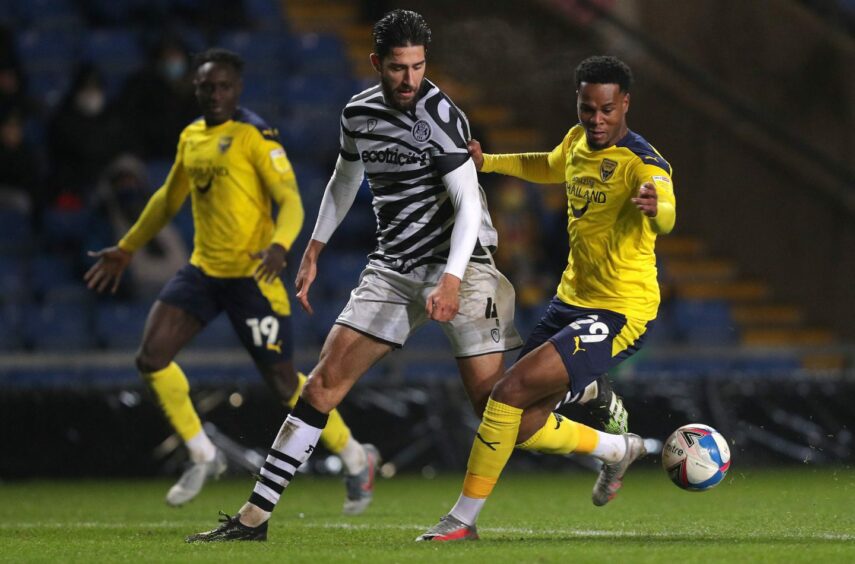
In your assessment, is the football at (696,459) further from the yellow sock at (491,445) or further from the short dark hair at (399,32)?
the short dark hair at (399,32)

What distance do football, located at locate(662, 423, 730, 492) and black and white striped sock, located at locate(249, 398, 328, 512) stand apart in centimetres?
174

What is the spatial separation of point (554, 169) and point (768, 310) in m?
8.62

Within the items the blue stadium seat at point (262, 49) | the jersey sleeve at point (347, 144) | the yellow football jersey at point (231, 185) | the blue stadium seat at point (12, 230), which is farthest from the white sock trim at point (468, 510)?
the blue stadium seat at point (262, 49)

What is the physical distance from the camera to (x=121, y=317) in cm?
1276

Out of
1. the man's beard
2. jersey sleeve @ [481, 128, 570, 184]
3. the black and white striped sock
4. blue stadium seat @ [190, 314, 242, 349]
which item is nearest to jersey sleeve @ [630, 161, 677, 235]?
jersey sleeve @ [481, 128, 570, 184]

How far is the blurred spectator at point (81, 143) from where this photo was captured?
43.5ft

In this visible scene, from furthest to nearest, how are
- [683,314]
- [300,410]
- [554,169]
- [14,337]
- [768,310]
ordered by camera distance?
[768,310] < [683,314] < [14,337] < [554,169] < [300,410]

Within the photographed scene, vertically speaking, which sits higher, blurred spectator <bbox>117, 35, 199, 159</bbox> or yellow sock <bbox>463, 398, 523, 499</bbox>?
yellow sock <bbox>463, 398, 523, 499</bbox>

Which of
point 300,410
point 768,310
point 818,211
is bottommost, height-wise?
point 768,310

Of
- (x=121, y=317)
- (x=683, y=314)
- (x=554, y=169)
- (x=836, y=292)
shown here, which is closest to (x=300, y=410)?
(x=554, y=169)

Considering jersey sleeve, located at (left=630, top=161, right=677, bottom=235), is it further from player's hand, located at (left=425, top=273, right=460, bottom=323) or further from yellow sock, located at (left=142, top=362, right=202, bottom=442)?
yellow sock, located at (left=142, top=362, right=202, bottom=442)

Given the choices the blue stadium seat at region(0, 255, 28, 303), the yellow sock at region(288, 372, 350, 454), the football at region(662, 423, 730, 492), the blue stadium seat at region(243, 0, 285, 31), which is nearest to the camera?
the football at region(662, 423, 730, 492)

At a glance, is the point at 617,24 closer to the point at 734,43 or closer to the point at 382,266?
the point at 734,43

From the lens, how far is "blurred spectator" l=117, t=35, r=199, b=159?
1368 cm
